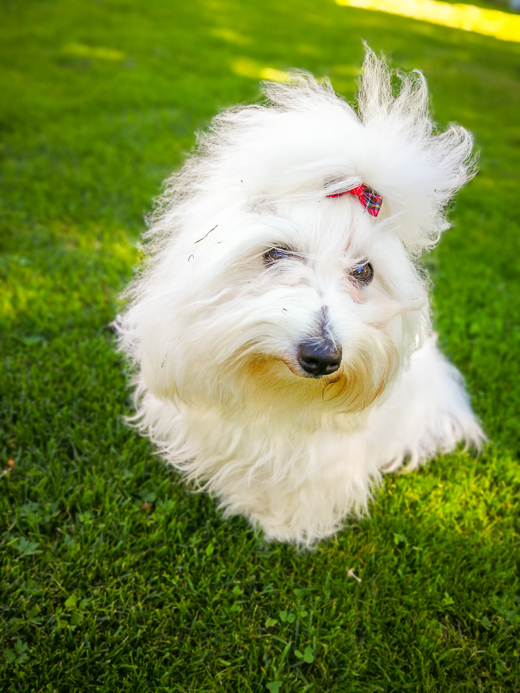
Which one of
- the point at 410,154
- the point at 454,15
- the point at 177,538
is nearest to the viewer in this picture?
the point at 410,154

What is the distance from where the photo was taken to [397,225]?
166 centimetres

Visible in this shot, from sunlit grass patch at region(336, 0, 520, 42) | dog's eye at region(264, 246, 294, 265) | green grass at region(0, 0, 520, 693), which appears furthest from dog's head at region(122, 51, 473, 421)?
sunlit grass patch at region(336, 0, 520, 42)

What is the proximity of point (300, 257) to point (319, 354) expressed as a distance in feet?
1.15

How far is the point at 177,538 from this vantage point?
2.17 m

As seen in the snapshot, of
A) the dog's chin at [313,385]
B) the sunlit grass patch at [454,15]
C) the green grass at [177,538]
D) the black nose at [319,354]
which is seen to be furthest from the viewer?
the sunlit grass patch at [454,15]

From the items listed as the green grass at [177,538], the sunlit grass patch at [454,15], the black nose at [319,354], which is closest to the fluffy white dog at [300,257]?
the black nose at [319,354]

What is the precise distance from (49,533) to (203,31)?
9.24 metres

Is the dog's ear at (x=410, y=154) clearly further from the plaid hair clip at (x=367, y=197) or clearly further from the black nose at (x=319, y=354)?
the black nose at (x=319, y=354)

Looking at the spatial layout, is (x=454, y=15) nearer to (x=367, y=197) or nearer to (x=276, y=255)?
(x=367, y=197)

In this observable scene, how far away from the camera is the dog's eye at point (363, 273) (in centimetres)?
163

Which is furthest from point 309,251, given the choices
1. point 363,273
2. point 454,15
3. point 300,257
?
point 454,15

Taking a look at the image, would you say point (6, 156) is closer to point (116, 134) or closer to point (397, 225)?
point (116, 134)

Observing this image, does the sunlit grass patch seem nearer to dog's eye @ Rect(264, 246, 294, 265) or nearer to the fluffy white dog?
the fluffy white dog

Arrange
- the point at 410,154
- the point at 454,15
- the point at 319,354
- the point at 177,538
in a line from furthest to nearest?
the point at 454,15
the point at 177,538
the point at 410,154
the point at 319,354
